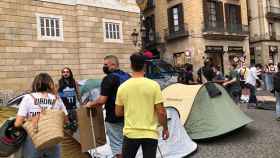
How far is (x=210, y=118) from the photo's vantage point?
783 cm

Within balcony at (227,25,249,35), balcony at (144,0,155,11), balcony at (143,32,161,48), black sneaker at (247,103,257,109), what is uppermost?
balcony at (144,0,155,11)

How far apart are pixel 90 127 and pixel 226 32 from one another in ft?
101

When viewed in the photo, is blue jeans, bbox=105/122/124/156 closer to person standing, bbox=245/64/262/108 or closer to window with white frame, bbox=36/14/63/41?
person standing, bbox=245/64/262/108

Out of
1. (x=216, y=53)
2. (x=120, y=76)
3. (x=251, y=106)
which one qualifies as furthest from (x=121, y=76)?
(x=216, y=53)

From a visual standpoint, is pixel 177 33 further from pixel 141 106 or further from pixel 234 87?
pixel 141 106

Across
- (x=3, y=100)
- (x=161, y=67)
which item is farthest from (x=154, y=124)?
(x=161, y=67)

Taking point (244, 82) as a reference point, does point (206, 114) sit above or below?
below

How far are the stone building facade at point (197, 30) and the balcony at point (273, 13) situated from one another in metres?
2.99

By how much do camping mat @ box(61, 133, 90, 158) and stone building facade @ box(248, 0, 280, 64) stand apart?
3476 centimetres

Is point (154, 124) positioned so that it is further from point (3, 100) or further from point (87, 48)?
point (87, 48)

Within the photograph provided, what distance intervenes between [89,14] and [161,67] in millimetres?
5784

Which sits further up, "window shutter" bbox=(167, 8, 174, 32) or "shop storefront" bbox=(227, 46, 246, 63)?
"window shutter" bbox=(167, 8, 174, 32)

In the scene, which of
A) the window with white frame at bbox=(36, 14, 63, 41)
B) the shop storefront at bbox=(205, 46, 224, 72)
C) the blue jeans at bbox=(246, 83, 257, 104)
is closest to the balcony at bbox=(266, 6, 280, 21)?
the shop storefront at bbox=(205, 46, 224, 72)

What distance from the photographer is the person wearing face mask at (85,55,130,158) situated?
493cm
